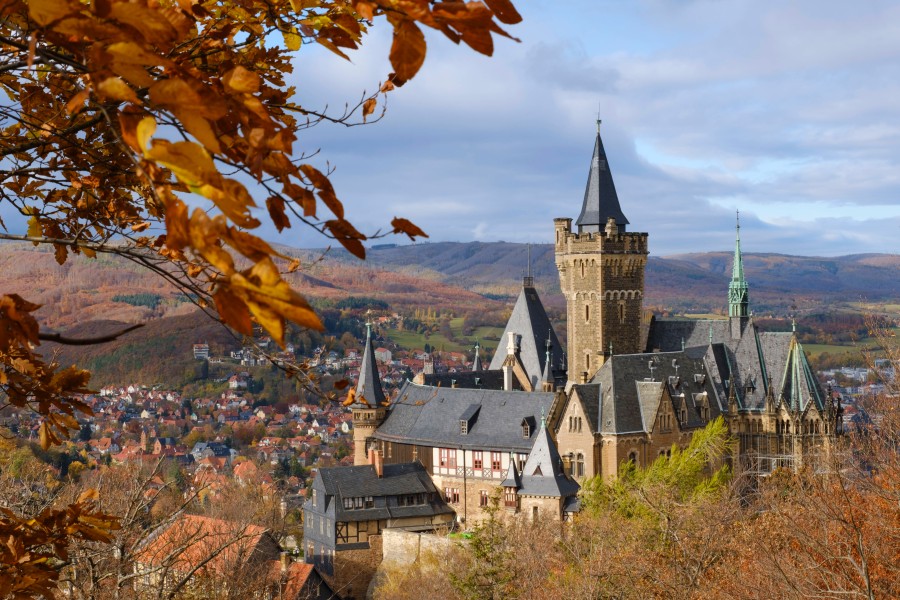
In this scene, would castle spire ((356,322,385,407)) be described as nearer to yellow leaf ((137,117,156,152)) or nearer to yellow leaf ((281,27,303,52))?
yellow leaf ((281,27,303,52))

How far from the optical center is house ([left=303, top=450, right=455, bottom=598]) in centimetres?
4469

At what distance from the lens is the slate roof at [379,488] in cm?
4572

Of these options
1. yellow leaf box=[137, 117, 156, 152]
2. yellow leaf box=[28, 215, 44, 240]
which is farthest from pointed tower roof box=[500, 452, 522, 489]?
yellow leaf box=[137, 117, 156, 152]

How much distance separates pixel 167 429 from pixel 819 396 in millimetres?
59677

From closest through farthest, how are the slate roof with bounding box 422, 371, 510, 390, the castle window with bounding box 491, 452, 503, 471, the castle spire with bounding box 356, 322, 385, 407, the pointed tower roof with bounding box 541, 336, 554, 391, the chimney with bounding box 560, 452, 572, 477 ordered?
the chimney with bounding box 560, 452, 572, 477 → the castle window with bounding box 491, 452, 503, 471 → the castle spire with bounding box 356, 322, 385, 407 → the pointed tower roof with bounding box 541, 336, 554, 391 → the slate roof with bounding box 422, 371, 510, 390

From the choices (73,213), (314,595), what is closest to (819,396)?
(314,595)

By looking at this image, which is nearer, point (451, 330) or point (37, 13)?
point (37, 13)

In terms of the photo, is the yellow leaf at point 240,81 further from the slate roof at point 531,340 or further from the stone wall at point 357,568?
the slate roof at point 531,340

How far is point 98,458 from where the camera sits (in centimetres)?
7181

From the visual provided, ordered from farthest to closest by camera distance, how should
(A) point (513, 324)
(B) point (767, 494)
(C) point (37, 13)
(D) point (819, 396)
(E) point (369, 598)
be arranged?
(A) point (513, 324) → (D) point (819, 396) → (E) point (369, 598) → (B) point (767, 494) → (C) point (37, 13)

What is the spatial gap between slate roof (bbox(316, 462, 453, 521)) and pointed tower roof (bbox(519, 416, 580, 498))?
16.9 feet

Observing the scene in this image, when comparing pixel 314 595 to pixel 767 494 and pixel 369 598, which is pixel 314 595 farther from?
pixel 767 494

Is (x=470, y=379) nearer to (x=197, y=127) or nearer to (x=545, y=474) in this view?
(x=545, y=474)

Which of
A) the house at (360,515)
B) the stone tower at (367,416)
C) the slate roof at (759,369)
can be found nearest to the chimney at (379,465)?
the house at (360,515)
